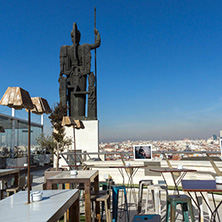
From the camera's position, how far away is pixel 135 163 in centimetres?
720

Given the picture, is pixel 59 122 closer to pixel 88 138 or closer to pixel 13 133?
pixel 88 138

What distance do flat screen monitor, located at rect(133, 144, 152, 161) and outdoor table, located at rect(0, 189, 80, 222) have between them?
355 centimetres

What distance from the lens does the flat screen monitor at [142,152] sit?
557 centimetres

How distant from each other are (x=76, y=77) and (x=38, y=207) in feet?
36.4

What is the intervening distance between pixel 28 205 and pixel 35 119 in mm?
17963

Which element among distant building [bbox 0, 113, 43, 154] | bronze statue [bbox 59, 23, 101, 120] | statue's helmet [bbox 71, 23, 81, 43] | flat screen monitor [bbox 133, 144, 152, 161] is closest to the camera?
flat screen monitor [bbox 133, 144, 152, 161]

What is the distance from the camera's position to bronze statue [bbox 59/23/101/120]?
12266 millimetres

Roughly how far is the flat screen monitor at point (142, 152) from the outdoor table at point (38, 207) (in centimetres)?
355

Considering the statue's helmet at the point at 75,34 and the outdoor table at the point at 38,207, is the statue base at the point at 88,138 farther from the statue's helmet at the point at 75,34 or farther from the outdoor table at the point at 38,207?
the outdoor table at the point at 38,207

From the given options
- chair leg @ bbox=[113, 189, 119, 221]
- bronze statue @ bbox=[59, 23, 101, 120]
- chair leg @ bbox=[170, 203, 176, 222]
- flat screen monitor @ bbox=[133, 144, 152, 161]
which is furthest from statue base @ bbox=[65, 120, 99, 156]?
chair leg @ bbox=[170, 203, 176, 222]

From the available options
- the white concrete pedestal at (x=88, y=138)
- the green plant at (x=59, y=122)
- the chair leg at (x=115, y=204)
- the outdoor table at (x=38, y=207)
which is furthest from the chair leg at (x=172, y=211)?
the white concrete pedestal at (x=88, y=138)

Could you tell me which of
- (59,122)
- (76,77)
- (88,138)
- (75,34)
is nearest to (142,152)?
(59,122)

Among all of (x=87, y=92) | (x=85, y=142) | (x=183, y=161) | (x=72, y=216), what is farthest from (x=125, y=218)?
(x=87, y=92)

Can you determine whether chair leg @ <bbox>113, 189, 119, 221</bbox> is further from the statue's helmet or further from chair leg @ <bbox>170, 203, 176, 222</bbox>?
the statue's helmet
